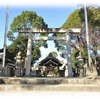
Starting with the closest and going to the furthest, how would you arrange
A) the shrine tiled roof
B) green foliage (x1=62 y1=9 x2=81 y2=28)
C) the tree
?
green foliage (x1=62 y1=9 x2=81 y2=28)
the shrine tiled roof
the tree

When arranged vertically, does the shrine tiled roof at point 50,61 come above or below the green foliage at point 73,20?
below

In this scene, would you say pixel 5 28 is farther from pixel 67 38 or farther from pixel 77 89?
pixel 77 89

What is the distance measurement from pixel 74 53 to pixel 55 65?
376cm

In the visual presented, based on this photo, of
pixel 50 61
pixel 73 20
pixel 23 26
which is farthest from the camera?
pixel 23 26

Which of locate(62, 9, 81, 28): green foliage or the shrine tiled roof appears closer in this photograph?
locate(62, 9, 81, 28): green foliage

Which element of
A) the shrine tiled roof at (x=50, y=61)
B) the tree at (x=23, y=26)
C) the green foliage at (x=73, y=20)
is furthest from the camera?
the tree at (x=23, y=26)

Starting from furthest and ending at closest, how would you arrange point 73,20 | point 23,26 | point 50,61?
point 23,26 < point 73,20 < point 50,61

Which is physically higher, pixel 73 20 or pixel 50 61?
pixel 73 20

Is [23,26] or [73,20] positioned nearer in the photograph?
[73,20]

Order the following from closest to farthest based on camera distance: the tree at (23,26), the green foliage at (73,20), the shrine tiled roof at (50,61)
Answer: the green foliage at (73,20) < the shrine tiled roof at (50,61) < the tree at (23,26)

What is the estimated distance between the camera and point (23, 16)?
2530 cm

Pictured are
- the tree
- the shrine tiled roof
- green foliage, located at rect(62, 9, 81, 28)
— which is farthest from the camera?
the tree

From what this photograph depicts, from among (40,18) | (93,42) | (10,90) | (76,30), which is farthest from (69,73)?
(40,18)

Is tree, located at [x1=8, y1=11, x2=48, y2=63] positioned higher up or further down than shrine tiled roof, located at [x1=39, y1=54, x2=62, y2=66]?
higher up
